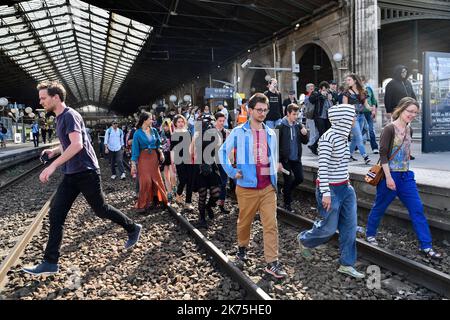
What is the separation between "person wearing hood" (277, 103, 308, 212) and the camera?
6053mm

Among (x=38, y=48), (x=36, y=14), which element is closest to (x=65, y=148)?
(x=36, y=14)

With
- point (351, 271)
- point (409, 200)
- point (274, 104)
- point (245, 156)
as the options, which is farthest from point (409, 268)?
point (274, 104)

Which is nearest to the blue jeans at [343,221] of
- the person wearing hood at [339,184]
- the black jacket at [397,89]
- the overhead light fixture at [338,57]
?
the person wearing hood at [339,184]

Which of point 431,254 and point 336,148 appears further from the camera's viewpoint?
point 431,254

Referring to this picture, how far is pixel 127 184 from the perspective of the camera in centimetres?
1059

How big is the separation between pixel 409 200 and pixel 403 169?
363 mm

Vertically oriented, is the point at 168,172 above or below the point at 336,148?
below

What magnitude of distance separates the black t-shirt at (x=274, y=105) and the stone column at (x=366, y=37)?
30.1 ft

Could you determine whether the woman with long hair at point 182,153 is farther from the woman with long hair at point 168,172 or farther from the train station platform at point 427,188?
the train station platform at point 427,188

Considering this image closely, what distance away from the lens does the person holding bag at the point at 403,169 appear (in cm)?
418

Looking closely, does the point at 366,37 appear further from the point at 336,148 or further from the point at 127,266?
the point at 127,266

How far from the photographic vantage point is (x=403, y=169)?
14.0 ft

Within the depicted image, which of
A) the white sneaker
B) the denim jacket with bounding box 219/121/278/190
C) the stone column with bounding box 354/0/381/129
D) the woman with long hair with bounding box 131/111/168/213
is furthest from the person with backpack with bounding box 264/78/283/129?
the stone column with bounding box 354/0/381/129

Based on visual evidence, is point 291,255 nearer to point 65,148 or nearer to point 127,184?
point 65,148
